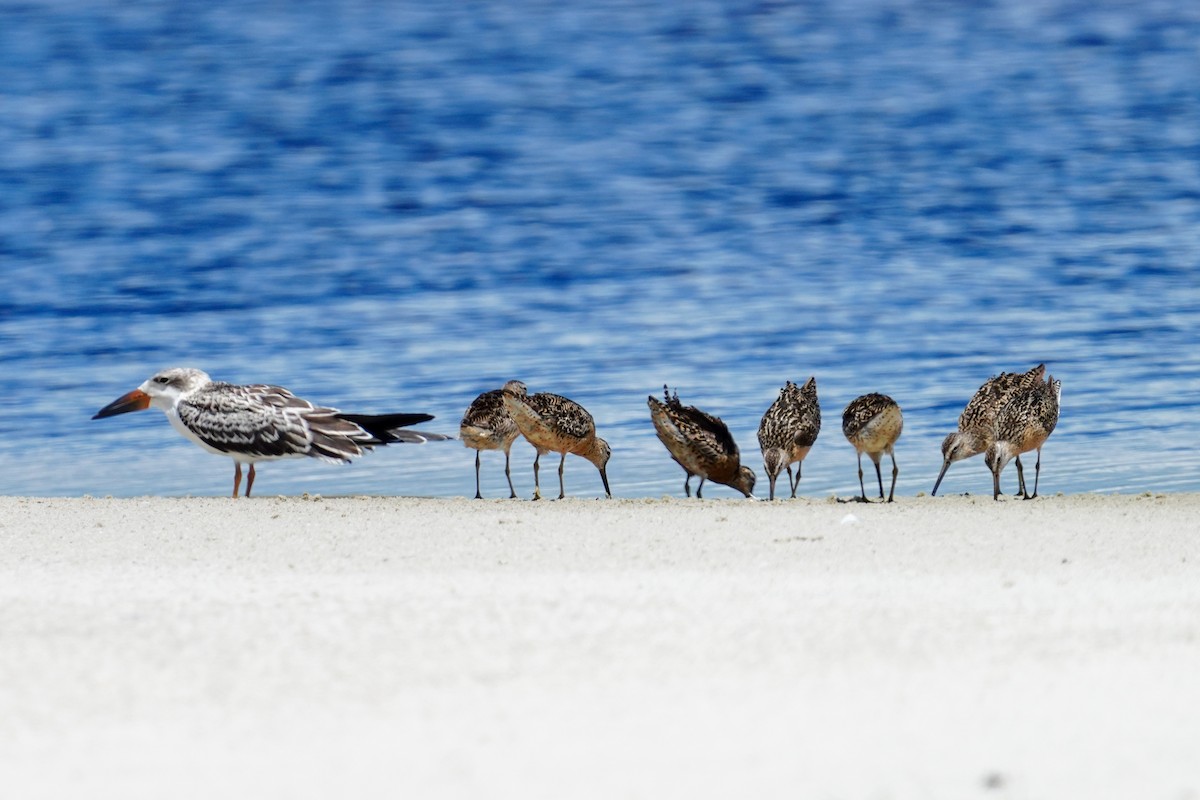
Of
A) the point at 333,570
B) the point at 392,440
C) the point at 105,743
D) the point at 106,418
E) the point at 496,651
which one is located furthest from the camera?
the point at 106,418

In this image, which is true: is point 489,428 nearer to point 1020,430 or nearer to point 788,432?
point 788,432

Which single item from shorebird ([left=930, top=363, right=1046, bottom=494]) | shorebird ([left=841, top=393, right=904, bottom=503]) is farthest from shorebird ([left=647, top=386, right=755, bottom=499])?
shorebird ([left=930, top=363, right=1046, bottom=494])

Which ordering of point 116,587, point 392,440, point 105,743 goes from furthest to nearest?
point 392,440
point 116,587
point 105,743

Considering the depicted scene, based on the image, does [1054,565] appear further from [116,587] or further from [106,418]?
[106,418]

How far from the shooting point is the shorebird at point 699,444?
11430 millimetres

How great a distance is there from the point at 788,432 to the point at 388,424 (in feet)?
9.57

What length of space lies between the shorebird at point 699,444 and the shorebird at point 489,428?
3.49 feet

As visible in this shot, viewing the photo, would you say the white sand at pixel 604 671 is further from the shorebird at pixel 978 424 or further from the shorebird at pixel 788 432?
the shorebird at pixel 978 424

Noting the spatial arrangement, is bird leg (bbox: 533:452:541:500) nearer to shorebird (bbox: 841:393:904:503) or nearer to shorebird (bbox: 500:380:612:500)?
shorebird (bbox: 500:380:612:500)

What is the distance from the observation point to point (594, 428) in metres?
11.7

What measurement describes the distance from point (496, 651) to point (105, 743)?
48.7 inches

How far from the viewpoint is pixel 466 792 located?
375 centimetres

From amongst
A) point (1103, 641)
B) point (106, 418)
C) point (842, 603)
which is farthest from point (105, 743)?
point (106, 418)

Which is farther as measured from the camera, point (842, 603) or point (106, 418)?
point (106, 418)
